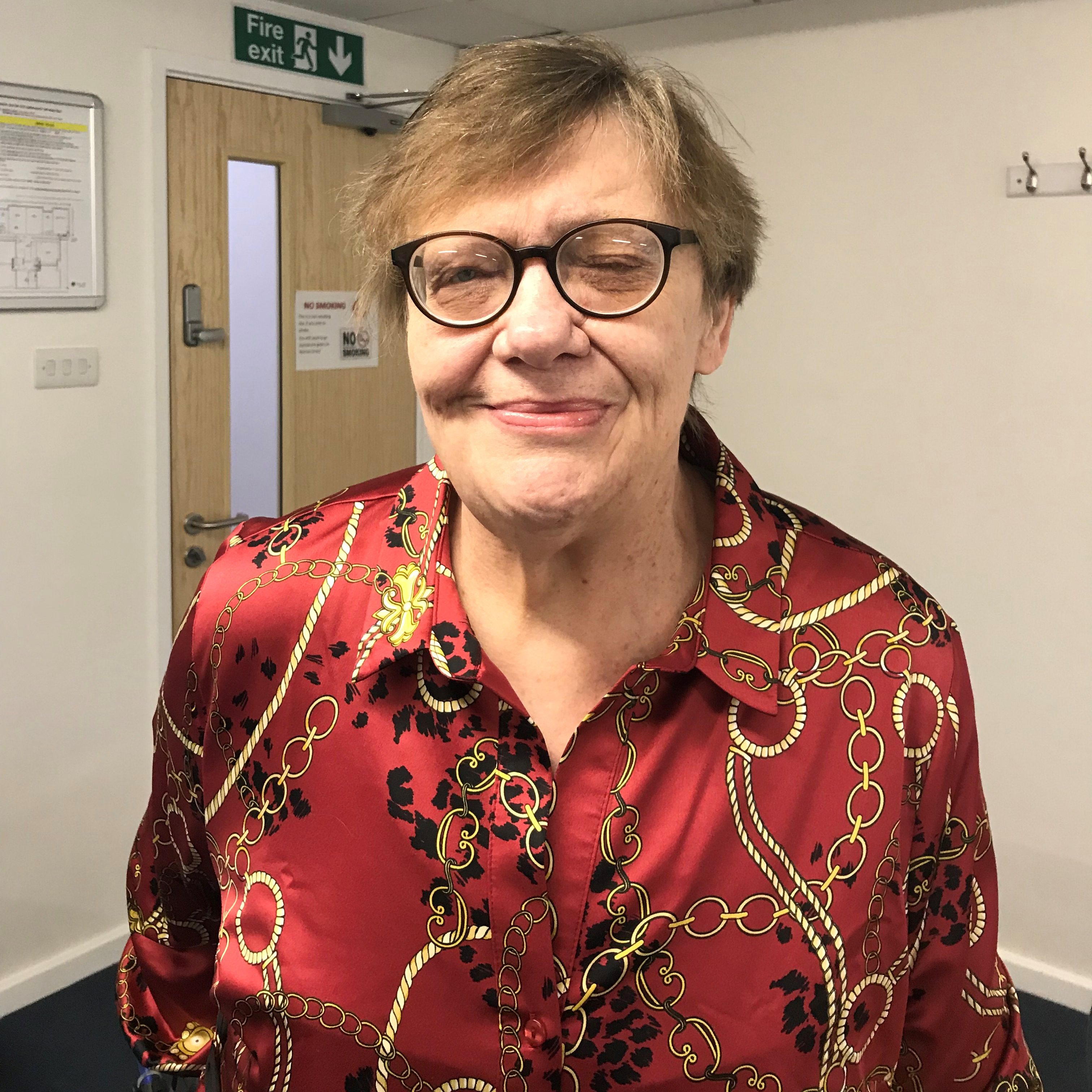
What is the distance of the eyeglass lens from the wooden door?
1.68 metres

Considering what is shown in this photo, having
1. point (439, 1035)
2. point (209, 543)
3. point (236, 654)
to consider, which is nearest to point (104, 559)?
point (209, 543)

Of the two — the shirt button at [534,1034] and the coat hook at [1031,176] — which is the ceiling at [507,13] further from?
the shirt button at [534,1034]

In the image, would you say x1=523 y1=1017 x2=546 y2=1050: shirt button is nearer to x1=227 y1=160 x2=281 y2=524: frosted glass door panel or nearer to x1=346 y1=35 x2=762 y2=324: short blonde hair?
x1=346 y1=35 x2=762 y2=324: short blonde hair

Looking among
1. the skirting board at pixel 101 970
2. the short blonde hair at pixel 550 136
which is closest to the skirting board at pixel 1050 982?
the skirting board at pixel 101 970

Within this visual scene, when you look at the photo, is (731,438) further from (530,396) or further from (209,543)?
(530,396)

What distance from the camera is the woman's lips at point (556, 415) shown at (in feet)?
2.77

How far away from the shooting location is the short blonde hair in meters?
0.86

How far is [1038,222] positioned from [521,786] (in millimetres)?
2224

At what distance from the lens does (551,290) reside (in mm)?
830

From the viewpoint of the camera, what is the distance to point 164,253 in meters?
2.74

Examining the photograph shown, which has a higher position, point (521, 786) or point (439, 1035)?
point (521, 786)

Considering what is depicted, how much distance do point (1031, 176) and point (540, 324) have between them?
2.17 meters

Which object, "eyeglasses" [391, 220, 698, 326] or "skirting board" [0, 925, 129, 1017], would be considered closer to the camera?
"eyeglasses" [391, 220, 698, 326]

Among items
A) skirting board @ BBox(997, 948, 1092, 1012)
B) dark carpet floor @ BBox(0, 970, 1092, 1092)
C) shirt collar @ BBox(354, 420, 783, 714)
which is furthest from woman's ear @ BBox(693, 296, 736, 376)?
skirting board @ BBox(997, 948, 1092, 1012)
